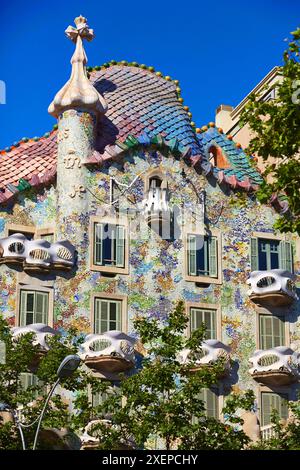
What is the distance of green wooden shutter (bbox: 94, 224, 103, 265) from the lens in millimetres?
43656

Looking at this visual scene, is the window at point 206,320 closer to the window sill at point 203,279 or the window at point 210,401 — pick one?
the window sill at point 203,279

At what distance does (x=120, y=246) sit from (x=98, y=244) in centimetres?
71

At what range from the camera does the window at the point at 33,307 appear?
4256cm

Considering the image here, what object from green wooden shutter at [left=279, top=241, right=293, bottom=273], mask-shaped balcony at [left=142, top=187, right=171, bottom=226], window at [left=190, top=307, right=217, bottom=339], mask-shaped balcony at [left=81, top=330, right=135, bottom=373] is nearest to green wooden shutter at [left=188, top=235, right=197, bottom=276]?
mask-shaped balcony at [left=142, top=187, right=171, bottom=226]

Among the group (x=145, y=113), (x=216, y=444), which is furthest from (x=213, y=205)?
(x=216, y=444)

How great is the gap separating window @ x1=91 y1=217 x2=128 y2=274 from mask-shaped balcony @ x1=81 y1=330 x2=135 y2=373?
2.41 m

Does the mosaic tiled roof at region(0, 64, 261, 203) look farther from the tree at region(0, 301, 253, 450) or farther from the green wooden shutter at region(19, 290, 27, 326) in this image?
the tree at region(0, 301, 253, 450)

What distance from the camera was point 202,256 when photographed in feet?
147

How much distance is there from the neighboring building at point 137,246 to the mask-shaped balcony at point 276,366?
0.10 feet

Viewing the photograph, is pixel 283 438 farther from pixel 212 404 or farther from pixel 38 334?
pixel 38 334

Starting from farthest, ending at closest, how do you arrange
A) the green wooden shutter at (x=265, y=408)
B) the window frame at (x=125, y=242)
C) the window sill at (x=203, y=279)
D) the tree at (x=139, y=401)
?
the window sill at (x=203, y=279)
the window frame at (x=125, y=242)
the green wooden shutter at (x=265, y=408)
the tree at (x=139, y=401)

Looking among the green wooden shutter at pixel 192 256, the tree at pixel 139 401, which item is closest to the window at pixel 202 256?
the green wooden shutter at pixel 192 256

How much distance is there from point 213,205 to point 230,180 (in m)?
1.01
